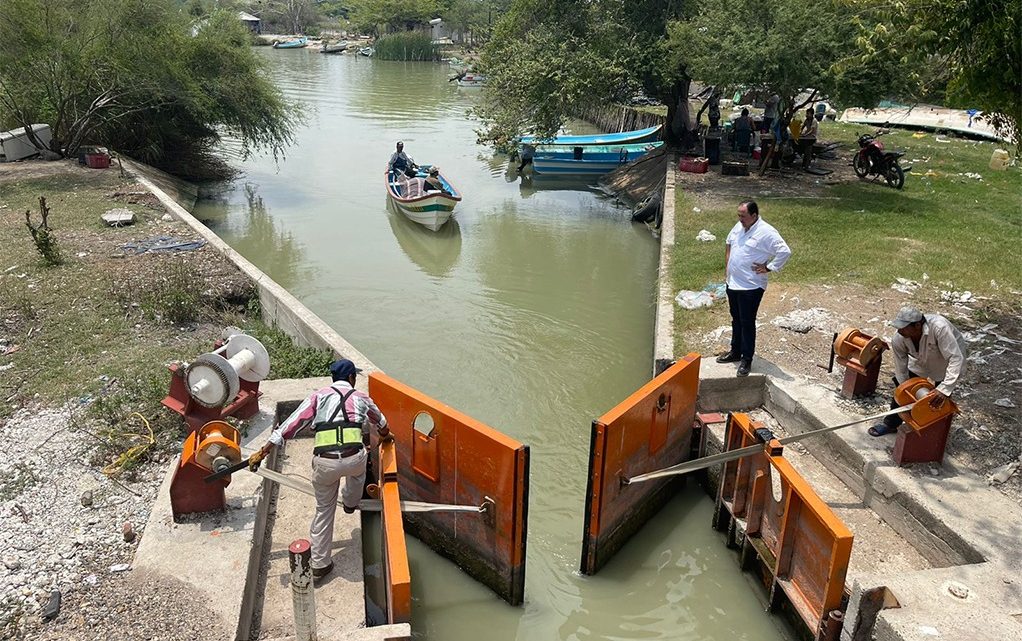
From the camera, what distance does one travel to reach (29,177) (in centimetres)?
1623

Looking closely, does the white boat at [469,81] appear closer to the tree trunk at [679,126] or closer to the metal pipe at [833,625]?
the tree trunk at [679,126]

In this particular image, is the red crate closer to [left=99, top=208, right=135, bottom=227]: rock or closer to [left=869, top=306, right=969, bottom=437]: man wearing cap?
[left=99, top=208, right=135, bottom=227]: rock

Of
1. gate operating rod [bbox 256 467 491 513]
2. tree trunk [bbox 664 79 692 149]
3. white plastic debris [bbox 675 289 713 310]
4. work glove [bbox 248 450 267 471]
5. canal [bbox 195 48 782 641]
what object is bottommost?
canal [bbox 195 48 782 641]

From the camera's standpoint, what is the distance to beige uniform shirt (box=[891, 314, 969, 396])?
579 cm

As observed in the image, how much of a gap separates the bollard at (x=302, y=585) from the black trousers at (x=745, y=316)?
194 inches

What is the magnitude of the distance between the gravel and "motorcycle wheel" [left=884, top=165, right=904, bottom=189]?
16.0 metres

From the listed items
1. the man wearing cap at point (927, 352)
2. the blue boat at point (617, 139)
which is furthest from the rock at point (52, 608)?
the blue boat at point (617, 139)

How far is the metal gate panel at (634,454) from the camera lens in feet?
19.4

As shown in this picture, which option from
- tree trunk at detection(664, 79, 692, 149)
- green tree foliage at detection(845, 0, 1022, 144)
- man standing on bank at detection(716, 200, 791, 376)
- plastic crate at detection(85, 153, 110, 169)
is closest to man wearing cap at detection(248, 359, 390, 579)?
man standing on bank at detection(716, 200, 791, 376)

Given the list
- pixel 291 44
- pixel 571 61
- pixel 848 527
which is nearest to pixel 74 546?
pixel 848 527

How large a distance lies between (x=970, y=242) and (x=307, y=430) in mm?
10775

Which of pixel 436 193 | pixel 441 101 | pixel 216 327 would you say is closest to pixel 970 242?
pixel 436 193

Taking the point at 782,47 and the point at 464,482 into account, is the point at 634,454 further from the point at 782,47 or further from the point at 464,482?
the point at 782,47

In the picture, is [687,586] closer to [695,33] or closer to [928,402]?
[928,402]
